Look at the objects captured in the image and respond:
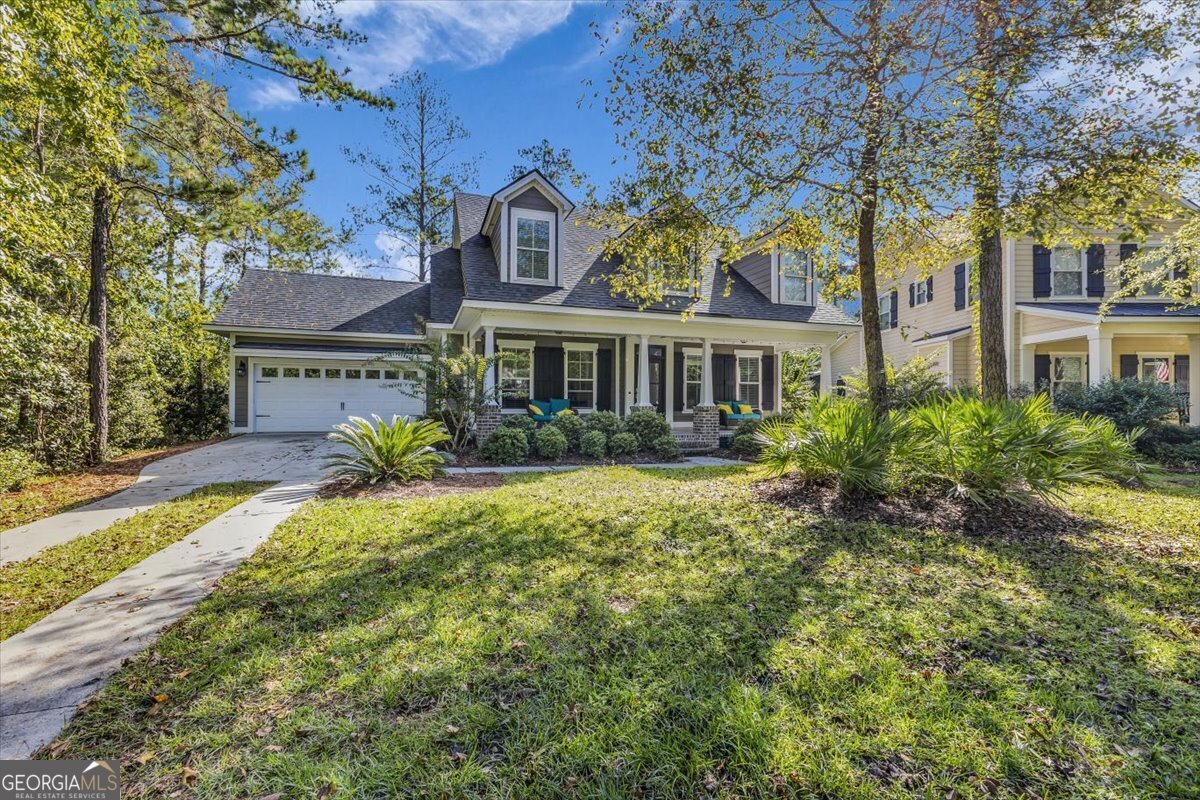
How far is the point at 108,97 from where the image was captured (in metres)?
5.32

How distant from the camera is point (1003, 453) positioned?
224 inches

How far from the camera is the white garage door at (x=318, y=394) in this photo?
1559 centimetres

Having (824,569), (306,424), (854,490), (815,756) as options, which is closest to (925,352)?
(854,490)

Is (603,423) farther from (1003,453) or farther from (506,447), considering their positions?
(1003,453)

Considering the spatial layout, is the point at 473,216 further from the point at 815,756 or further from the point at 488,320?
the point at 815,756

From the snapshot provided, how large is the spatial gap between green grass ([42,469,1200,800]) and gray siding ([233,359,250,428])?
1357cm

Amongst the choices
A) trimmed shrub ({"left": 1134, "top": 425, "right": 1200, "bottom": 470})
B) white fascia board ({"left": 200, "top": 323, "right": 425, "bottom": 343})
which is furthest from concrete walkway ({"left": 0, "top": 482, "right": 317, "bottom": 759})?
trimmed shrub ({"left": 1134, "top": 425, "right": 1200, "bottom": 470})

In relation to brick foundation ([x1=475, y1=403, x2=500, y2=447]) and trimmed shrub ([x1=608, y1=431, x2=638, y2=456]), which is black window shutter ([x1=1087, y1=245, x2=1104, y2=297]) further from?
brick foundation ([x1=475, y1=403, x2=500, y2=447])

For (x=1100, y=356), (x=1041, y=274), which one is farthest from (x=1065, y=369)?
(x=1100, y=356)

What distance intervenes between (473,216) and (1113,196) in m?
13.6

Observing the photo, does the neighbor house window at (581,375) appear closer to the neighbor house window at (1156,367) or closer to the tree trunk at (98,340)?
the tree trunk at (98,340)

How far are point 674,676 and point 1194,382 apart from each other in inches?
790

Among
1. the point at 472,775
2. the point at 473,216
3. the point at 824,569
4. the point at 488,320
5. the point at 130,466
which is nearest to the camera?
the point at 472,775

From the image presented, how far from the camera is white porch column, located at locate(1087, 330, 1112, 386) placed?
41.9ft
